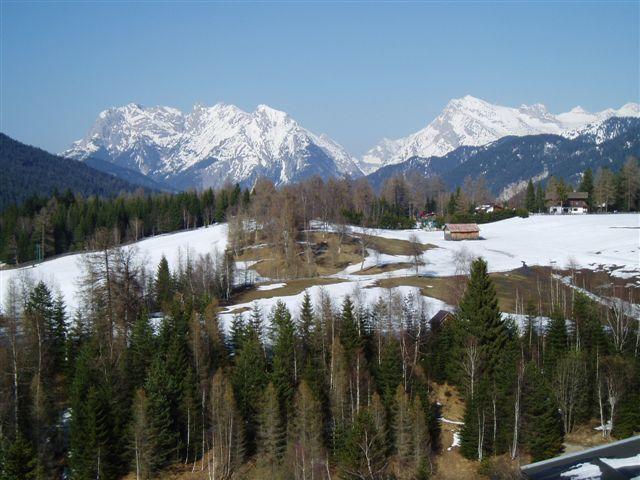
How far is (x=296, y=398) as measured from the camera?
45781 millimetres

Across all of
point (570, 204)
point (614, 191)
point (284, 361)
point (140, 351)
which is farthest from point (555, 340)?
point (570, 204)

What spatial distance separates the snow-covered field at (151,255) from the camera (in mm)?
95019

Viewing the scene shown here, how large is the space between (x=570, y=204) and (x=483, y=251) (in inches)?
2711

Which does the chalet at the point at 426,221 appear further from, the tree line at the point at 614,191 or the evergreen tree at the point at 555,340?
the evergreen tree at the point at 555,340

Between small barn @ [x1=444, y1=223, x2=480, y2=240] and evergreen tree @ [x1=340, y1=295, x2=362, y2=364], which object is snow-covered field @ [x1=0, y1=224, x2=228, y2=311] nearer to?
evergreen tree @ [x1=340, y1=295, x2=362, y2=364]

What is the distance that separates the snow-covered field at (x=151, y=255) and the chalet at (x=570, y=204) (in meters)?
89.6

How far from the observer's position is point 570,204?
16312 cm

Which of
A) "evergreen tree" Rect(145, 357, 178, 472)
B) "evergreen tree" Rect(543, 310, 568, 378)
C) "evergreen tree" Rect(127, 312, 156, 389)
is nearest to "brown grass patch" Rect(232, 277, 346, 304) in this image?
"evergreen tree" Rect(127, 312, 156, 389)

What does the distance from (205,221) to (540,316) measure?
360ft

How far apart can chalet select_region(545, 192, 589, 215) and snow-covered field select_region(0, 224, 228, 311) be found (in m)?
89.6

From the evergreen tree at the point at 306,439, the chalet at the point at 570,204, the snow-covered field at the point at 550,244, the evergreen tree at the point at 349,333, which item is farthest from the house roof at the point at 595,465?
the chalet at the point at 570,204

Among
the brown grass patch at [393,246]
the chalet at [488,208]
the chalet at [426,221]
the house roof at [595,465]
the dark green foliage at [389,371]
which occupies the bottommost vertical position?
the house roof at [595,465]

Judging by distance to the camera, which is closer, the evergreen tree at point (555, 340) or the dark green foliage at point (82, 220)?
the evergreen tree at point (555, 340)

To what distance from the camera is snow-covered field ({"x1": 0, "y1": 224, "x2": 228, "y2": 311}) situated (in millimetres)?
95019
